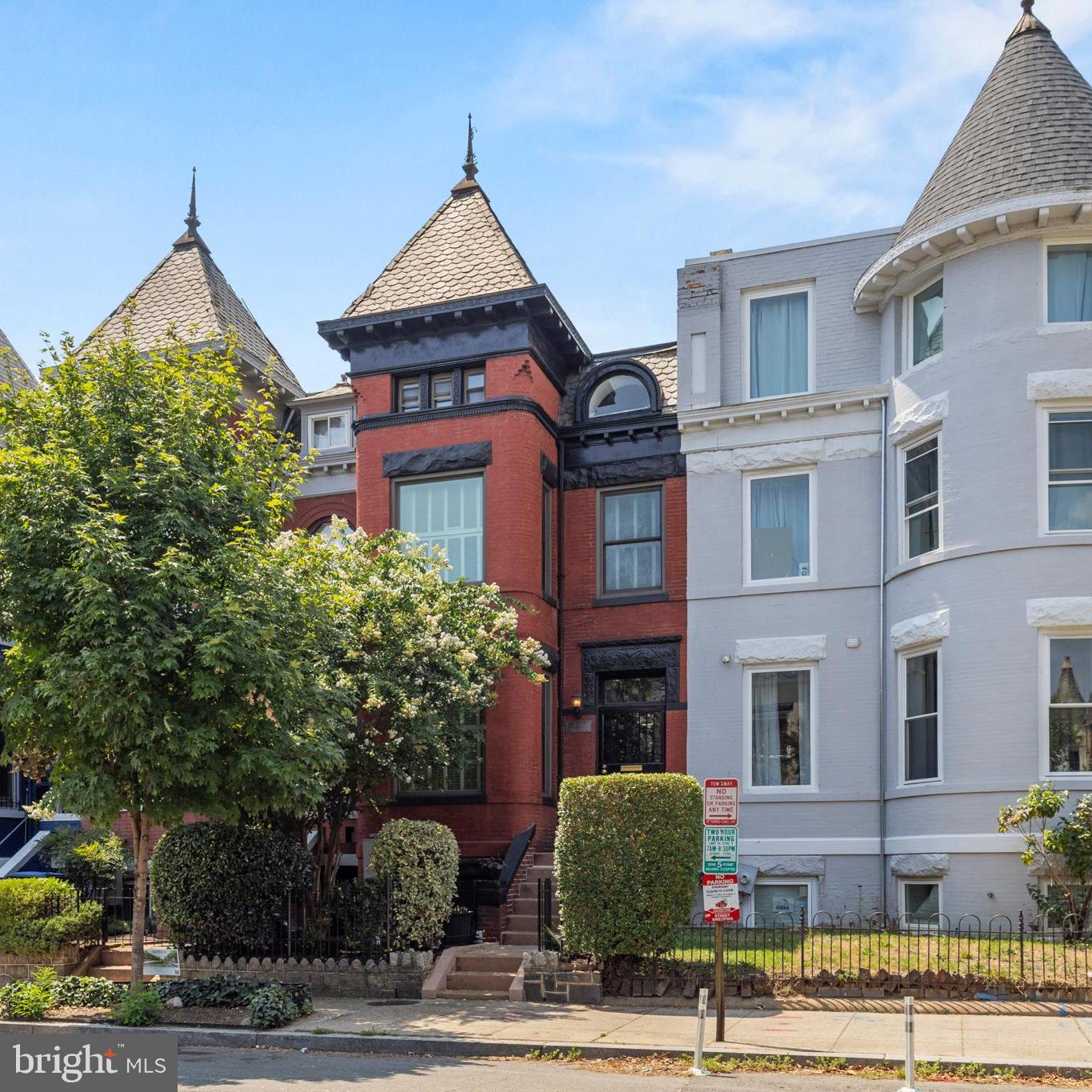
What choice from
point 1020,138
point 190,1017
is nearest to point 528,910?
point 190,1017

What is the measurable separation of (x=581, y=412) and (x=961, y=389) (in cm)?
700

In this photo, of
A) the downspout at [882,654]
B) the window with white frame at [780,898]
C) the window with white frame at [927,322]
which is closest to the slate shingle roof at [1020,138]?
the window with white frame at [927,322]

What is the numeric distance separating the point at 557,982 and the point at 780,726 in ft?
23.3

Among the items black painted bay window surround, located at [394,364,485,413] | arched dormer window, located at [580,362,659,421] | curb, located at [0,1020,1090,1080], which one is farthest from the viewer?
arched dormer window, located at [580,362,659,421]

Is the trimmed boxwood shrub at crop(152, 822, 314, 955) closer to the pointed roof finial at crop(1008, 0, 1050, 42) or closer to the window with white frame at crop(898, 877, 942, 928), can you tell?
the window with white frame at crop(898, 877, 942, 928)

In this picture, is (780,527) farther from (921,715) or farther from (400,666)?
(400,666)

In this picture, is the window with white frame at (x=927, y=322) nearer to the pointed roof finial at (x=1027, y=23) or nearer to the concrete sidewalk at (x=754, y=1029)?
the pointed roof finial at (x=1027, y=23)

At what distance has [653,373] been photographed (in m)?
23.2

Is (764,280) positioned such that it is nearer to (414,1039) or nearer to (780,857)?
(780,857)

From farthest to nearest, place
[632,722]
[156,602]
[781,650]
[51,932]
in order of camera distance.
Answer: [632,722], [781,650], [51,932], [156,602]

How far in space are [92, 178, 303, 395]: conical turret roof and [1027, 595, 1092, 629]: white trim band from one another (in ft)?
49.5

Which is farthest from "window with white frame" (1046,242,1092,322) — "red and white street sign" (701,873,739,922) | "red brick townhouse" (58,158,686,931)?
"red and white street sign" (701,873,739,922)

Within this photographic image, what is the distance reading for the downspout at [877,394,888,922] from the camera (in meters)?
19.4

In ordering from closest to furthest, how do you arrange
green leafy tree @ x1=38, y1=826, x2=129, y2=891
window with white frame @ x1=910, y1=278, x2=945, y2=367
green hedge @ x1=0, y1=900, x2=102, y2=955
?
green hedge @ x1=0, y1=900, x2=102, y2=955, window with white frame @ x1=910, y1=278, x2=945, y2=367, green leafy tree @ x1=38, y1=826, x2=129, y2=891
